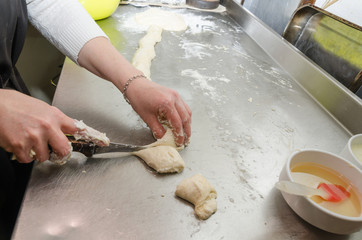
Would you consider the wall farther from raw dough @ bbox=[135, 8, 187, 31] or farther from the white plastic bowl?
the white plastic bowl

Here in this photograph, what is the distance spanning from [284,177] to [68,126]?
0.71 m

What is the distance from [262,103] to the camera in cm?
136

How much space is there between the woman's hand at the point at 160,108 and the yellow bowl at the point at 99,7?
3.81 feet

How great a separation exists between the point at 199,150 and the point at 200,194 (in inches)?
10.2

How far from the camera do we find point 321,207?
2.31 feet

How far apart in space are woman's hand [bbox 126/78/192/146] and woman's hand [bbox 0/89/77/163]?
32 cm

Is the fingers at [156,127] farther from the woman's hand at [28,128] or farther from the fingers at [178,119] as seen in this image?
the woman's hand at [28,128]

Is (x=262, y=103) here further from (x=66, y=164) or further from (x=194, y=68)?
(x=66, y=164)

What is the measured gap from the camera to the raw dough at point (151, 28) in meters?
1.49

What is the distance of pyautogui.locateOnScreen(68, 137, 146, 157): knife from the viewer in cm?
83

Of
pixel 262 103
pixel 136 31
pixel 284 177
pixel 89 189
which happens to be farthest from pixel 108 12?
pixel 284 177

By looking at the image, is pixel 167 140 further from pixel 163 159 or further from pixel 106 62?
pixel 106 62

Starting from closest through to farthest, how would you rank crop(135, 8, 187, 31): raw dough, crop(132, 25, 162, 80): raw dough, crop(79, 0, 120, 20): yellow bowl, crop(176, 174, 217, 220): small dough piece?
crop(176, 174, 217, 220): small dough piece → crop(132, 25, 162, 80): raw dough → crop(79, 0, 120, 20): yellow bowl → crop(135, 8, 187, 31): raw dough

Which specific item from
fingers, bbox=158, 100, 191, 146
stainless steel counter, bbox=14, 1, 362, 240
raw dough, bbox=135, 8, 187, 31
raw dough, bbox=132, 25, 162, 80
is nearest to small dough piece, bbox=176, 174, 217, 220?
stainless steel counter, bbox=14, 1, 362, 240
